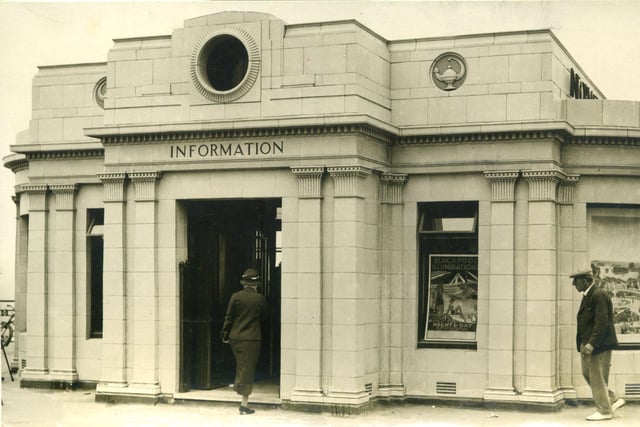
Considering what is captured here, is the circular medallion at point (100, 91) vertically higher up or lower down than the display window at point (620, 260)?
higher up

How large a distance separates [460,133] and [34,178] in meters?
9.07

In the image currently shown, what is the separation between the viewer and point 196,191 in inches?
663

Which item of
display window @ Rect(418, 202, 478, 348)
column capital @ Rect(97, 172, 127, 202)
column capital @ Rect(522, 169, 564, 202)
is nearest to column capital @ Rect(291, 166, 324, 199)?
display window @ Rect(418, 202, 478, 348)

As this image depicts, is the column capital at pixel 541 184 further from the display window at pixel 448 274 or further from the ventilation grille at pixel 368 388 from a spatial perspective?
the ventilation grille at pixel 368 388

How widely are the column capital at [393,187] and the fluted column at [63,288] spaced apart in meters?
6.65

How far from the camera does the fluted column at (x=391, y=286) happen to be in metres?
16.9

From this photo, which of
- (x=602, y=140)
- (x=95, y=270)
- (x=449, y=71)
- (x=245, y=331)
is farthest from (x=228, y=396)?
(x=602, y=140)

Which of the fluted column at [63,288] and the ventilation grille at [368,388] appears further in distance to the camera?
the fluted column at [63,288]

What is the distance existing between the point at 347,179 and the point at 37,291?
25.1 ft

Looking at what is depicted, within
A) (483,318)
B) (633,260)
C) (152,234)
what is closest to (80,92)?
(152,234)

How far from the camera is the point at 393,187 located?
1711 centimetres

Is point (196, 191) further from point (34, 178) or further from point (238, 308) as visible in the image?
point (34, 178)

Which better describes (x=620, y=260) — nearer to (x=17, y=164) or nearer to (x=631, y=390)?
(x=631, y=390)

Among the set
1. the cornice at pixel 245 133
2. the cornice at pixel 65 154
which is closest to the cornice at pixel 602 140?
the cornice at pixel 245 133
